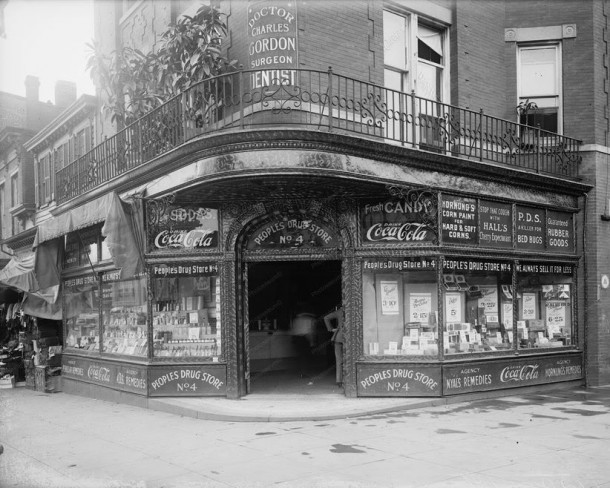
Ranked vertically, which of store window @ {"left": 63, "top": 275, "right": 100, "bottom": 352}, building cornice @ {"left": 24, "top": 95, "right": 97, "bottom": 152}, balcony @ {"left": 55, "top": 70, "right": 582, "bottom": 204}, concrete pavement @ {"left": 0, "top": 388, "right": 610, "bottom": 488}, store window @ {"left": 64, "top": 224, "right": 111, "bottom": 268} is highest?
building cornice @ {"left": 24, "top": 95, "right": 97, "bottom": 152}

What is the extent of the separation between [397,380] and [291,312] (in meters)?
6.79

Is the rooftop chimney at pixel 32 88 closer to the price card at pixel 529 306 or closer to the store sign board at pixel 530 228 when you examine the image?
the store sign board at pixel 530 228

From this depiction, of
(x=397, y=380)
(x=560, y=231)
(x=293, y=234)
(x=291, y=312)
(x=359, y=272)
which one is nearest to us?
(x=397, y=380)

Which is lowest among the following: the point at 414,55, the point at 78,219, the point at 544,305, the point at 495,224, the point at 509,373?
the point at 509,373

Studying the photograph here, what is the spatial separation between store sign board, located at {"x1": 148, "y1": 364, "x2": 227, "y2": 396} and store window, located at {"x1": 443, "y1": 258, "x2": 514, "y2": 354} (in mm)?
4134

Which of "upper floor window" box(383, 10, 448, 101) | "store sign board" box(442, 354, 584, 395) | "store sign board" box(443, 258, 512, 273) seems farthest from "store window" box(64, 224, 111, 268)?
"store sign board" box(442, 354, 584, 395)

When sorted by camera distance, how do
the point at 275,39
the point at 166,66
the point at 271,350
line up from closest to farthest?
the point at 275,39
the point at 166,66
the point at 271,350

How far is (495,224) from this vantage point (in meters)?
12.6

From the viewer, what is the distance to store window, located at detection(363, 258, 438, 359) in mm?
11617

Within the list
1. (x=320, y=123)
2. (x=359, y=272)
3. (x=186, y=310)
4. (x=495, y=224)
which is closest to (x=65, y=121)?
(x=186, y=310)

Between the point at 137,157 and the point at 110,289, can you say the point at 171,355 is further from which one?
the point at 137,157

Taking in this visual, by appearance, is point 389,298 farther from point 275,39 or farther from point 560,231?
point 275,39

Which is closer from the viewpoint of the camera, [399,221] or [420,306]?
[399,221]

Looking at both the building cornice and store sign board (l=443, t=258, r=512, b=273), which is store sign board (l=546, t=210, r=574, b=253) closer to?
store sign board (l=443, t=258, r=512, b=273)
